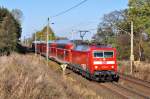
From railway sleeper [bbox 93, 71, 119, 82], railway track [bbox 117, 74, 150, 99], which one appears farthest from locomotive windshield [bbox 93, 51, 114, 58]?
railway track [bbox 117, 74, 150, 99]

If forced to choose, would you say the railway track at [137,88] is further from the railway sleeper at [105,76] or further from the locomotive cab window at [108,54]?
the locomotive cab window at [108,54]

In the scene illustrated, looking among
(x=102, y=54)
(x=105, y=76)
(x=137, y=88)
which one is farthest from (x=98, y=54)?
(x=137, y=88)

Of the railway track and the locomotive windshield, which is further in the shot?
the locomotive windshield

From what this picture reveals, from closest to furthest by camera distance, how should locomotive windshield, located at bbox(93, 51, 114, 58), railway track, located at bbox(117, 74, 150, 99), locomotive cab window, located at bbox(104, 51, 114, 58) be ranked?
railway track, located at bbox(117, 74, 150, 99) → locomotive windshield, located at bbox(93, 51, 114, 58) → locomotive cab window, located at bbox(104, 51, 114, 58)

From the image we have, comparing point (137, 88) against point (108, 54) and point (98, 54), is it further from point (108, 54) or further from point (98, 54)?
point (98, 54)

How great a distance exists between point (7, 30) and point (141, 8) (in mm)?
21193

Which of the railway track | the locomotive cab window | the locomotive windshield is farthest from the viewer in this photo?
the locomotive cab window

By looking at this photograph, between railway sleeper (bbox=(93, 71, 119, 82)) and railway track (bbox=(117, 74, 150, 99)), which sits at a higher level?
railway sleeper (bbox=(93, 71, 119, 82))

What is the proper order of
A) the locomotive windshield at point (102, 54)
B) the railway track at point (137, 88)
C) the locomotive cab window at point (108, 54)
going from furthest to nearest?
1. the locomotive cab window at point (108, 54)
2. the locomotive windshield at point (102, 54)
3. the railway track at point (137, 88)

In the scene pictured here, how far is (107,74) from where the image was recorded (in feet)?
108

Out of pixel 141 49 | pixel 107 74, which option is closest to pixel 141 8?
pixel 141 49

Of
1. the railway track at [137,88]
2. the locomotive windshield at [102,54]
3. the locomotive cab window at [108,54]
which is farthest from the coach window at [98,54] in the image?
the railway track at [137,88]

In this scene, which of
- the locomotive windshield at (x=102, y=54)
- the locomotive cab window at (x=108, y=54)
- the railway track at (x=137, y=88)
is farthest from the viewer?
the locomotive cab window at (x=108, y=54)

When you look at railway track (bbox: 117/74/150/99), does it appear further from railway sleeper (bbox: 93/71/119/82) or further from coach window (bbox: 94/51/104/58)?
coach window (bbox: 94/51/104/58)
